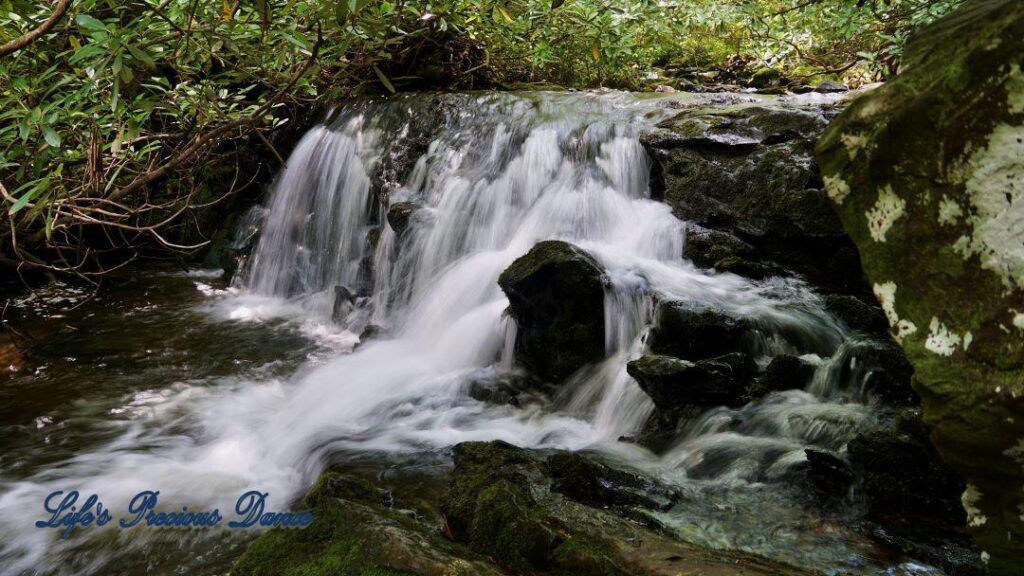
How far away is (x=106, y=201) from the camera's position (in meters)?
5.11

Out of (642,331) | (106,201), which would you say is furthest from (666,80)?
(106,201)

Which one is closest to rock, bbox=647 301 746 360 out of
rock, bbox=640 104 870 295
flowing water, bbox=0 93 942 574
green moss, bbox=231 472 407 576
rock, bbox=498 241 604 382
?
flowing water, bbox=0 93 942 574

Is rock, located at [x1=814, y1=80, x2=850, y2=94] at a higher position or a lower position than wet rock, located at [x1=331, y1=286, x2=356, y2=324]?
higher

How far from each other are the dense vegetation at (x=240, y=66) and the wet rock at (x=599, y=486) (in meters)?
2.63

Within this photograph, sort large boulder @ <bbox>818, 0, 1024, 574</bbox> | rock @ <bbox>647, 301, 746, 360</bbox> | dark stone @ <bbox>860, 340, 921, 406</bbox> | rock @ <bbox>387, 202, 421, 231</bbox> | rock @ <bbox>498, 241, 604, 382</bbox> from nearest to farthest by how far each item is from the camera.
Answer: large boulder @ <bbox>818, 0, 1024, 574</bbox> < dark stone @ <bbox>860, 340, 921, 406</bbox> < rock @ <bbox>647, 301, 746, 360</bbox> < rock @ <bbox>498, 241, 604, 382</bbox> < rock @ <bbox>387, 202, 421, 231</bbox>

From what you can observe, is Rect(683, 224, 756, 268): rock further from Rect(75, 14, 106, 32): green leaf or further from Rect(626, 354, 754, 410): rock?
Rect(75, 14, 106, 32): green leaf

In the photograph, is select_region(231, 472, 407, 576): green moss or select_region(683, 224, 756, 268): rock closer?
select_region(231, 472, 407, 576): green moss

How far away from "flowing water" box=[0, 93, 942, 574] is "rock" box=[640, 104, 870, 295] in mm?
253

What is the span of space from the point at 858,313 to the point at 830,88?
573 cm

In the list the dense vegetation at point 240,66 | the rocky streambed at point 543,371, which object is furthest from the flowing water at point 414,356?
the dense vegetation at point 240,66

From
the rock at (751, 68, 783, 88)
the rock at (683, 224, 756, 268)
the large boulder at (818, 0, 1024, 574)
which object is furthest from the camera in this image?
the rock at (751, 68, 783, 88)

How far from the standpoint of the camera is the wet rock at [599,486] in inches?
141

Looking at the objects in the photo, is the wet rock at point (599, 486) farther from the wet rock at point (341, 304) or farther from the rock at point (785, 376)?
the wet rock at point (341, 304)

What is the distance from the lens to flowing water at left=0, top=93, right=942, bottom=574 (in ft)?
13.0
